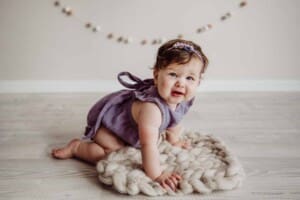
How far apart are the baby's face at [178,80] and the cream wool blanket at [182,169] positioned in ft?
0.56

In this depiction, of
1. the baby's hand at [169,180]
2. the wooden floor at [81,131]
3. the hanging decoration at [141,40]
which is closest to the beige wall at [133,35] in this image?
the hanging decoration at [141,40]

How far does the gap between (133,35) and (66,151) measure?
2.43 feet

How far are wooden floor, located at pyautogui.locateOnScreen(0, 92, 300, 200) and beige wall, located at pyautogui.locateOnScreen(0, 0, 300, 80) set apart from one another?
133mm

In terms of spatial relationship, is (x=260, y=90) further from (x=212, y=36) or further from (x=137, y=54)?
(x=137, y=54)

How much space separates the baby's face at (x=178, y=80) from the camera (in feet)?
3.01

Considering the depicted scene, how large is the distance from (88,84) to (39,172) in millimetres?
756

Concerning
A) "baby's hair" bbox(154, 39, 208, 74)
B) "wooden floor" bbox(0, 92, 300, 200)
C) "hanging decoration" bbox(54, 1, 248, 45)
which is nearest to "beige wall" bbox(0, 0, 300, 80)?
"hanging decoration" bbox(54, 1, 248, 45)

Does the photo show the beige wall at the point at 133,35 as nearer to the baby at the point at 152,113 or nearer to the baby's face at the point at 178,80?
the baby at the point at 152,113

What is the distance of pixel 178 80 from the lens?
93cm

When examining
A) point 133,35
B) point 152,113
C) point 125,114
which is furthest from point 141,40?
point 152,113

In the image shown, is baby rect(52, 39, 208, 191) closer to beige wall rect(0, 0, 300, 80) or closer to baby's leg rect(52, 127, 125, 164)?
baby's leg rect(52, 127, 125, 164)

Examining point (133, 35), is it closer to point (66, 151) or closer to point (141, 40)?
point (141, 40)

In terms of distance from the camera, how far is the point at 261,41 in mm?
1709

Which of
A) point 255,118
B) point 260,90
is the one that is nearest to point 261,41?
point 260,90
